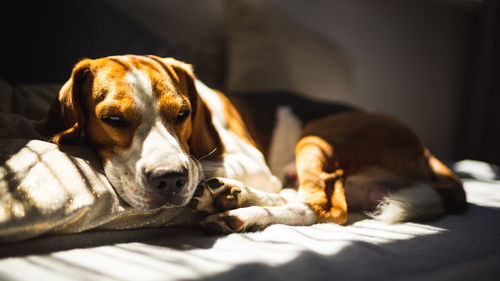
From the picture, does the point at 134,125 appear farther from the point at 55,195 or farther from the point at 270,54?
the point at 270,54

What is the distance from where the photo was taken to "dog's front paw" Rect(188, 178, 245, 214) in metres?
1.22

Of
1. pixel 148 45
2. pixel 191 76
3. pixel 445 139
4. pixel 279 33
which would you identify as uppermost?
pixel 279 33

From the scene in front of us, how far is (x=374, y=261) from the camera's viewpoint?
0.93 metres

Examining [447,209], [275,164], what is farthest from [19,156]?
[447,209]

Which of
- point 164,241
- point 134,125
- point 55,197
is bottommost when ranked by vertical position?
point 164,241

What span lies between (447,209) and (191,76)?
4.29 feet

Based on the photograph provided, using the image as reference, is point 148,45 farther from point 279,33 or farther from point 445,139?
point 445,139

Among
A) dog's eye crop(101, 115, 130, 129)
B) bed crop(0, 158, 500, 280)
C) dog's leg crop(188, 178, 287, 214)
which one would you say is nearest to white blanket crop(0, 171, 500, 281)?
bed crop(0, 158, 500, 280)

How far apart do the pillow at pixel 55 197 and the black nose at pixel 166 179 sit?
0.12 meters

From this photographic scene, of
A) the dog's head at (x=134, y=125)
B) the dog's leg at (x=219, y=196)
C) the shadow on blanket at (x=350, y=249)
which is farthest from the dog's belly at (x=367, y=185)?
the dog's head at (x=134, y=125)

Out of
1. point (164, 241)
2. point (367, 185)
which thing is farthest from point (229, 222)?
point (367, 185)

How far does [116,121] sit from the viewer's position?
47.8 inches

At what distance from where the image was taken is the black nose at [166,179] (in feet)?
3.51

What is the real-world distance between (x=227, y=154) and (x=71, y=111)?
0.67 m
